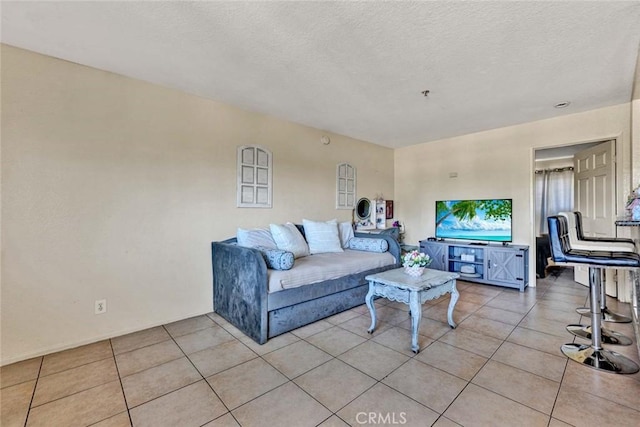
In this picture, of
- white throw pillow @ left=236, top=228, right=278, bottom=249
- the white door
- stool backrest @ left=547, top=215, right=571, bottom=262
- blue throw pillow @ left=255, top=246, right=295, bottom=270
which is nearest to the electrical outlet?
white throw pillow @ left=236, top=228, right=278, bottom=249

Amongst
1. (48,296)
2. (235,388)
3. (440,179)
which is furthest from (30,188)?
(440,179)

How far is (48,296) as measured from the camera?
213 centimetres

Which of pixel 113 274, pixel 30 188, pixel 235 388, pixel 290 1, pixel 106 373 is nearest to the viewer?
pixel 290 1

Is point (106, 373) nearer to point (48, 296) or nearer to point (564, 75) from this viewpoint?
point (48, 296)

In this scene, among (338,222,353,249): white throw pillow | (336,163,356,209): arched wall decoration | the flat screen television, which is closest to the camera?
(338,222,353,249): white throw pillow

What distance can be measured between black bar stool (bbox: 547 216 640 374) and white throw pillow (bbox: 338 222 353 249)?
2351mm

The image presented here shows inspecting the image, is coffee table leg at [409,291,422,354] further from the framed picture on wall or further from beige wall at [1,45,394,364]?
the framed picture on wall

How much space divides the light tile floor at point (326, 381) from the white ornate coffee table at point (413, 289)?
0.23 metres

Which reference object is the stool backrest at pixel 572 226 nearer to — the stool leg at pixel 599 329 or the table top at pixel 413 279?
the stool leg at pixel 599 329

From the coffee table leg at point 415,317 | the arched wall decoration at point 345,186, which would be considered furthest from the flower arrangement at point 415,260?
the arched wall decoration at point 345,186

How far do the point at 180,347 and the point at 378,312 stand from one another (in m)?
1.94

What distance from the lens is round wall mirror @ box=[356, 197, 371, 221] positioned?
A: 4.73m

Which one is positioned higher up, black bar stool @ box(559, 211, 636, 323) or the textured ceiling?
the textured ceiling

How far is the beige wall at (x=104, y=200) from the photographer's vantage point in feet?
6.69
